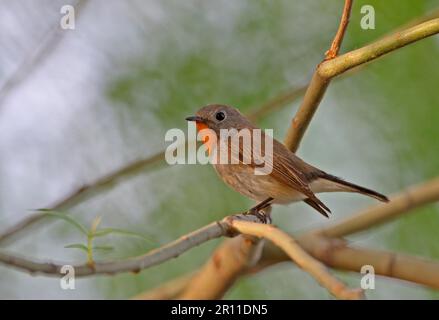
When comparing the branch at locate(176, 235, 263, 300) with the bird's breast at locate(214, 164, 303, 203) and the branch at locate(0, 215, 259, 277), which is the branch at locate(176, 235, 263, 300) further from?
the branch at locate(0, 215, 259, 277)

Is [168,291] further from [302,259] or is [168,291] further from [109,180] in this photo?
[302,259]

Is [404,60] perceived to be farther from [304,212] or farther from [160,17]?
[160,17]

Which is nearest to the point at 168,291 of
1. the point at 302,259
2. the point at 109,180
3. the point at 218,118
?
the point at 109,180

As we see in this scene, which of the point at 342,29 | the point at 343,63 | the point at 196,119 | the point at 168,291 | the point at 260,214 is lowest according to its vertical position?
Answer: the point at 168,291

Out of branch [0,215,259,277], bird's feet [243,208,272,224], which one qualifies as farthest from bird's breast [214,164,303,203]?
branch [0,215,259,277]
